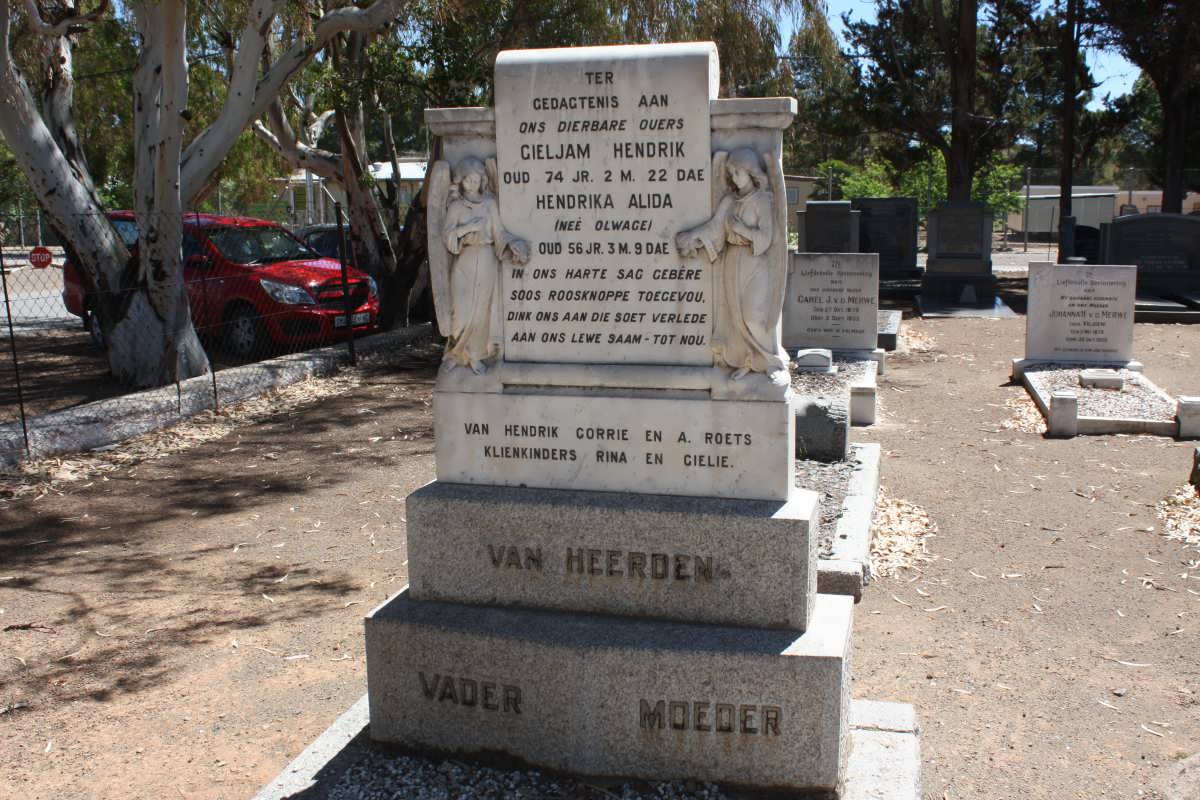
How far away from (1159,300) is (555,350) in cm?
1713

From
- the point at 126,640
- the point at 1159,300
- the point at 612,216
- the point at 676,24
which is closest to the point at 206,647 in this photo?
the point at 126,640

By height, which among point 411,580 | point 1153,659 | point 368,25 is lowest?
point 1153,659

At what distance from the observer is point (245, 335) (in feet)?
43.7

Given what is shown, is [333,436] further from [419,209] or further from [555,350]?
[419,209]

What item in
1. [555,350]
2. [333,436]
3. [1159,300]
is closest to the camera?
[555,350]

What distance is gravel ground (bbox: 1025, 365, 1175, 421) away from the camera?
950 cm

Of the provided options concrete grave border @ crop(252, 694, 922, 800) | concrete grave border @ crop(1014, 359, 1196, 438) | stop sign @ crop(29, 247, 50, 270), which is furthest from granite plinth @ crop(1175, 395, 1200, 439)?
stop sign @ crop(29, 247, 50, 270)

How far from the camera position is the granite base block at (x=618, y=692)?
3.53m

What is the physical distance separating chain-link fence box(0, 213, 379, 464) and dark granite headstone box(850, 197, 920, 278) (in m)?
12.3

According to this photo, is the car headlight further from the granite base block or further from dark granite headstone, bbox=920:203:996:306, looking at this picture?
dark granite headstone, bbox=920:203:996:306

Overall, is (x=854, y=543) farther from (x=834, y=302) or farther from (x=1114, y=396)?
(x=834, y=302)

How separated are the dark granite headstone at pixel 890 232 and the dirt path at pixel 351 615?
583 inches

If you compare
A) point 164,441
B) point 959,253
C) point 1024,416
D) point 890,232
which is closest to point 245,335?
point 164,441

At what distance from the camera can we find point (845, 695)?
Result: 3652mm
